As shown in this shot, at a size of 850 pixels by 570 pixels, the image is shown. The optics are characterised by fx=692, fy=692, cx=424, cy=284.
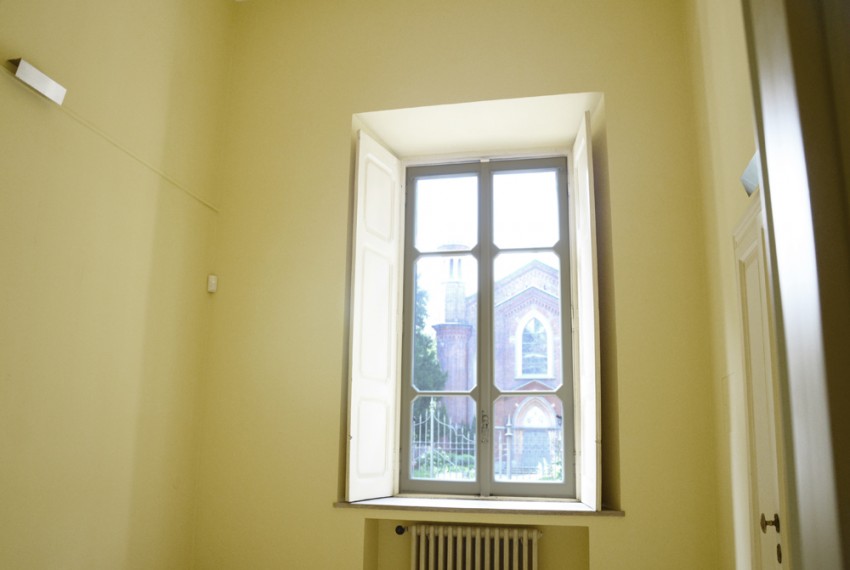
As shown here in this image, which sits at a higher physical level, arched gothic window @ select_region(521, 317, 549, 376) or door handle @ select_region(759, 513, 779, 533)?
arched gothic window @ select_region(521, 317, 549, 376)

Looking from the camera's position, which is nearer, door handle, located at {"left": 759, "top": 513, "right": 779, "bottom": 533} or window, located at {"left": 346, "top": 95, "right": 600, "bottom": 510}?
door handle, located at {"left": 759, "top": 513, "right": 779, "bottom": 533}

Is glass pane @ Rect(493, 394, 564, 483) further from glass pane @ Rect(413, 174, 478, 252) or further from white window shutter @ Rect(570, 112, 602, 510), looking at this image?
glass pane @ Rect(413, 174, 478, 252)

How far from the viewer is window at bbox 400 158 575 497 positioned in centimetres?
479

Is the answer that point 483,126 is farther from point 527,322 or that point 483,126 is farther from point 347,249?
point 527,322

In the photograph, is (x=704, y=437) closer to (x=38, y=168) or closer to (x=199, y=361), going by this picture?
(x=199, y=361)

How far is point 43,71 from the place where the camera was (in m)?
3.24

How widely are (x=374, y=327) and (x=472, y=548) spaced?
1556 mm

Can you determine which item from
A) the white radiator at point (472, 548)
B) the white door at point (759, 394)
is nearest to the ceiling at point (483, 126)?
the white door at point (759, 394)

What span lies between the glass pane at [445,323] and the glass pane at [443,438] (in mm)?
120

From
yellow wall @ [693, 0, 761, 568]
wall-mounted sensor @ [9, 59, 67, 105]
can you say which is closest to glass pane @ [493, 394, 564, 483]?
yellow wall @ [693, 0, 761, 568]

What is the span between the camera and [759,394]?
2.91m

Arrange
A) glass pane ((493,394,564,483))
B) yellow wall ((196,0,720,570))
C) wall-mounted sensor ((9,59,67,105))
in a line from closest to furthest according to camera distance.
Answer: wall-mounted sensor ((9,59,67,105)), yellow wall ((196,0,720,570)), glass pane ((493,394,564,483))

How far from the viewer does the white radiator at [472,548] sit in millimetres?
4191

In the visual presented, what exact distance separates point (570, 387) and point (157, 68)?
3.34m
